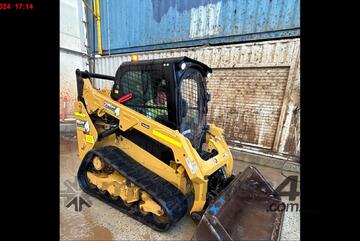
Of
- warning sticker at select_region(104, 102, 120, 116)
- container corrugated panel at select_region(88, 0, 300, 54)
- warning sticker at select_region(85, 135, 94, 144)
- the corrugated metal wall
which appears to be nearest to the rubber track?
warning sticker at select_region(85, 135, 94, 144)

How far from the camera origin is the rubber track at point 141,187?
202 centimetres

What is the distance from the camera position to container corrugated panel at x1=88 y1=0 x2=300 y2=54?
4145 millimetres

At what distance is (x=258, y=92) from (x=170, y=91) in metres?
2.89

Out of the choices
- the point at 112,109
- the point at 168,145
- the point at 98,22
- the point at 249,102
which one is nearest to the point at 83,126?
the point at 112,109

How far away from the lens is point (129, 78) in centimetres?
253

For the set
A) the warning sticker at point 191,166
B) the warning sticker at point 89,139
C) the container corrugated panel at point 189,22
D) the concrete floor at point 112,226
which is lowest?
the concrete floor at point 112,226

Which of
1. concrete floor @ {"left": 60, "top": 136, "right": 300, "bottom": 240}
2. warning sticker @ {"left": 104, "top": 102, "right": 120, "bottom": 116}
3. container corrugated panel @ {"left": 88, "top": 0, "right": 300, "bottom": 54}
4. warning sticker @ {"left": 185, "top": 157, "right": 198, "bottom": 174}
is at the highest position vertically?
container corrugated panel @ {"left": 88, "top": 0, "right": 300, "bottom": 54}

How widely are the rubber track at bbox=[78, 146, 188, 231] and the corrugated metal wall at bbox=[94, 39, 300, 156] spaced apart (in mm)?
2798

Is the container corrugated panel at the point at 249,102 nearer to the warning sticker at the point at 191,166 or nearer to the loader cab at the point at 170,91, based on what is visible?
the loader cab at the point at 170,91

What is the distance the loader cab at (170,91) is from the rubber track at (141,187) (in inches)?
25.8

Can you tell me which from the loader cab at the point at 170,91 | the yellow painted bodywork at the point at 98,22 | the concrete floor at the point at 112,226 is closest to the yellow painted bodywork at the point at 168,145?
the loader cab at the point at 170,91

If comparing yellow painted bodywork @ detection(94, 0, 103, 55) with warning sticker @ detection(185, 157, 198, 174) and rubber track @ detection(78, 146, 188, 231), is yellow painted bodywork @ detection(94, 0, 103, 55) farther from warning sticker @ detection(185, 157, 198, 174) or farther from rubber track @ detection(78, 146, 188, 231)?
warning sticker @ detection(185, 157, 198, 174)

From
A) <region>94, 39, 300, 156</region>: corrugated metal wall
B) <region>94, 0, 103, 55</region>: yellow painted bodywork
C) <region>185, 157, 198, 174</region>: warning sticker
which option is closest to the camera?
<region>185, 157, 198, 174</region>: warning sticker

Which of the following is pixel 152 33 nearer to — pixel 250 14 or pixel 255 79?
pixel 250 14
